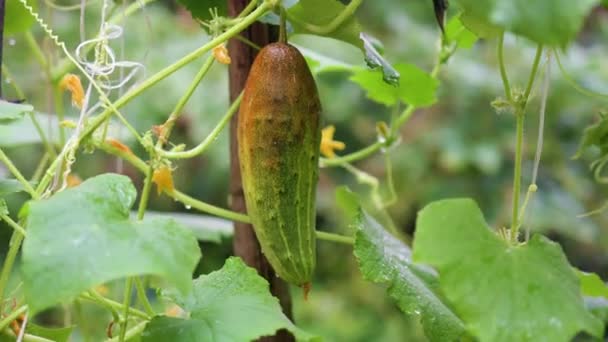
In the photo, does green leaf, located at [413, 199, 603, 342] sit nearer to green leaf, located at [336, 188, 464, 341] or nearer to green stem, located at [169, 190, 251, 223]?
green leaf, located at [336, 188, 464, 341]

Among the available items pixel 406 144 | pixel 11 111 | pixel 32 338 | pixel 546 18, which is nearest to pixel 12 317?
pixel 32 338

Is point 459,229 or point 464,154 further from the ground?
point 459,229

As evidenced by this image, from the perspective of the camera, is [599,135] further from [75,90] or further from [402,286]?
[75,90]

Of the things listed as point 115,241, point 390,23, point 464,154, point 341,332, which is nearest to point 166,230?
point 115,241

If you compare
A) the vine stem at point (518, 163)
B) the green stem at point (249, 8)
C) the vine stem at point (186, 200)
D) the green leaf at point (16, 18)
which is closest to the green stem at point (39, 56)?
the green leaf at point (16, 18)

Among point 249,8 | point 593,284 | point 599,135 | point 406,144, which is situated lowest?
point 406,144

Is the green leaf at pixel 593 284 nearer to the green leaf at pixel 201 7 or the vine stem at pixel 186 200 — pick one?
the vine stem at pixel 186 200

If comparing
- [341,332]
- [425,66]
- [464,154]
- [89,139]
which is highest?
[89,139]

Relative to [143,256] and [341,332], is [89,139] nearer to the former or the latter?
[143,256]
